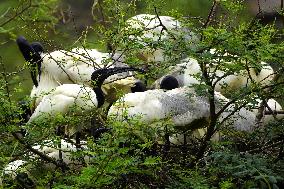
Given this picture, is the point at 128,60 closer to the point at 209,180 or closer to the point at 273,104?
the point at 209,180

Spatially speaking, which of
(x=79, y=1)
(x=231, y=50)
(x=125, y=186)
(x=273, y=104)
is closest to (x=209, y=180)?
(x=125, y=186)

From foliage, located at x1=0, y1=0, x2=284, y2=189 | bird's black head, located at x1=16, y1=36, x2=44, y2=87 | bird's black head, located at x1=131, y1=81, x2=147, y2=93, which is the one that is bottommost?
foliage, located at x1=0, y1=0, x2=284, y2=189

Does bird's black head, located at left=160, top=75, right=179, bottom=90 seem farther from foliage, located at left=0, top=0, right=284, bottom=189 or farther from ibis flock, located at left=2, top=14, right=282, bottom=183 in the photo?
foliage, located at left=0, top=0, right=284, bottom=189

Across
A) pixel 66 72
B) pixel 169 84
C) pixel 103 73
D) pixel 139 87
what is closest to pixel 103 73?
pixel 103 73

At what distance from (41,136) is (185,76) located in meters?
1.11

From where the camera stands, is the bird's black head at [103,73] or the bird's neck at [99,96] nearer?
the bird's black head at [103,73]

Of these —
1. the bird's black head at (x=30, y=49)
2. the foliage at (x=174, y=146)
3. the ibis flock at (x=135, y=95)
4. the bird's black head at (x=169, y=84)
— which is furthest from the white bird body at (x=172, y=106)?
the bird's black head at (x=30, y=49)

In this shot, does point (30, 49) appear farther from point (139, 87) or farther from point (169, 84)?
point (169, 84)

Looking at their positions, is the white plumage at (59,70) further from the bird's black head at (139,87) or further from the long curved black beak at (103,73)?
the long curved black beak at (103,73)

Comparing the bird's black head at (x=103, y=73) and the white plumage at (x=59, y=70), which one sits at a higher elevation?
the white plumage at (x=59, y=70)

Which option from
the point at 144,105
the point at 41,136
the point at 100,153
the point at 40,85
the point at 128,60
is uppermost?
the point at 40,85

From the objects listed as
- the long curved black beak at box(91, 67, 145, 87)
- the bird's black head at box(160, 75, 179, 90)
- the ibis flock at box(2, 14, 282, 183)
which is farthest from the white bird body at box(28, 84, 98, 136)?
the bird's black head at box(160, 75, 179, 90)

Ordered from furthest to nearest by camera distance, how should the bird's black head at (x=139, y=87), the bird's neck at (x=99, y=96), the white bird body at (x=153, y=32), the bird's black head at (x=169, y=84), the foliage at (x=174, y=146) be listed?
the bird's black head at (x=139, y=87), the bird's black head at (x=169, y=84), the bird's neck at (x=99, y=96), the white bird body at (x=153, y=32), the foliage at (x=174, y=146)

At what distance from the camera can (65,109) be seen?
8.14 ft
